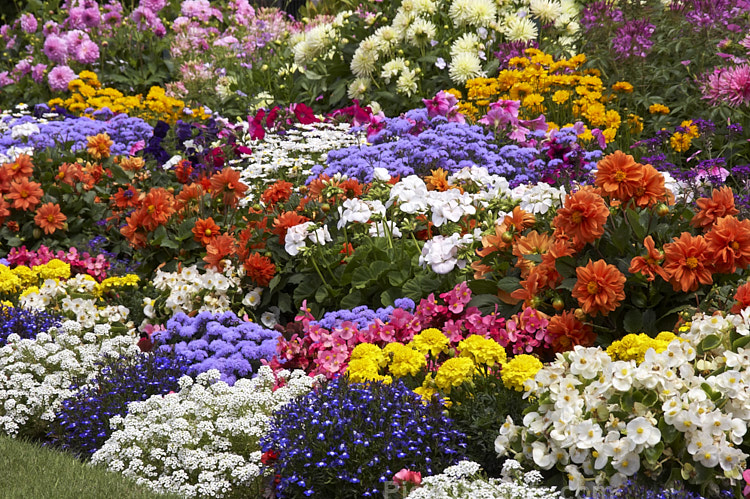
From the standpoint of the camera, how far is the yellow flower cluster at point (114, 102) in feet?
29.7

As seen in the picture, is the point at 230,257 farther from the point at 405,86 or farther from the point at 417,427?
the point at 405,86

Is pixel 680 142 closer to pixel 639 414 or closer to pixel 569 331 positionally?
pixel 569 331

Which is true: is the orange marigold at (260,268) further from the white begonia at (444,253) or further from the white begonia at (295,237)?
the white begonia at (444,253)

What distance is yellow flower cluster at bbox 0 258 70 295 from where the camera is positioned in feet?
16.9

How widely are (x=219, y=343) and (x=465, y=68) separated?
438 cm

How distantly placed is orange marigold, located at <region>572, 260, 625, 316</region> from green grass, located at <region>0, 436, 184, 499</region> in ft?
5.75

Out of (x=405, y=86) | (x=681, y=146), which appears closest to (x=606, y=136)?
(x=681, y=146)

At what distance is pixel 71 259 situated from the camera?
5.54 meters

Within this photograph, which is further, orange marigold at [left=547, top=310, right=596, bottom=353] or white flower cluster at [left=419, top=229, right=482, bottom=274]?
white flower cluster at [left=419, top=229, right=482, bottom=274]

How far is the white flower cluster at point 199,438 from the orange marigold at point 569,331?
1.05m

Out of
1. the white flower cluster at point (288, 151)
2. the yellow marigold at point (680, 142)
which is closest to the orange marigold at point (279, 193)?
the white flower cluster at point (288, 151)

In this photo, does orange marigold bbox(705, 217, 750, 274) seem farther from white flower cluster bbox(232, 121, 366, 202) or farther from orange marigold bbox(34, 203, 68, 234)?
orange marigold bbox(34, 203, 68, 234)

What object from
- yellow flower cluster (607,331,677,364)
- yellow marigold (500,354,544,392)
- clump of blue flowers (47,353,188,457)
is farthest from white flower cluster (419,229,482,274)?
clump of blue flowers (47,353,188,457)

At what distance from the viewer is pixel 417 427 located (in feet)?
9.62
